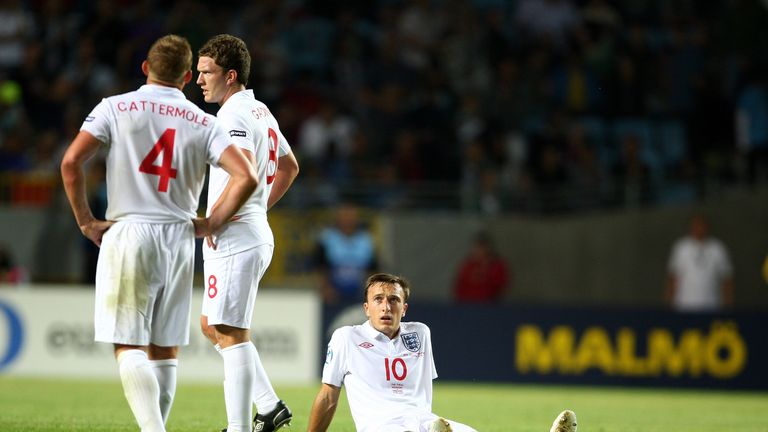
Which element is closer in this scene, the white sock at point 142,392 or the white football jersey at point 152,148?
the white sock at point 142,392

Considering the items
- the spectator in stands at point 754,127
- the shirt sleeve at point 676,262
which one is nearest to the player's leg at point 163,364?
the shirt sleeve at point 676,262

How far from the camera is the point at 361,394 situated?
7.10 metres

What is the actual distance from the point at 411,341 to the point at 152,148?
1.97 metres

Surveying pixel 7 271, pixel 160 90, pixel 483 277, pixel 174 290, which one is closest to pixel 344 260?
pixel 483 277

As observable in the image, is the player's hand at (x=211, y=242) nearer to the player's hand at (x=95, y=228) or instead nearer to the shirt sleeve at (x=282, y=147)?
the player's hand at (x=95, y=228)

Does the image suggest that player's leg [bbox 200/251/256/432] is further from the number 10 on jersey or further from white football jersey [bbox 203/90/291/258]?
the number 10 on jersey

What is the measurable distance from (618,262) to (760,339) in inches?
117

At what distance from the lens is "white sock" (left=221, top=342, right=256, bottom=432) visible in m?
6.86

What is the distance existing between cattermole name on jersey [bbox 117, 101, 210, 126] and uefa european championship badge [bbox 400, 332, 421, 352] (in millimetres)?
1790

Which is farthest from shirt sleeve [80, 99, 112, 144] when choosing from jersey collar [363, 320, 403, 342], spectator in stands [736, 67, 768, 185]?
spectator in stands [736, 67, 768, 185]

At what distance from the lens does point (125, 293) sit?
6.30 meters

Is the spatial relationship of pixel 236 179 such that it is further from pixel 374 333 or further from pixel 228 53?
pixel 374 333

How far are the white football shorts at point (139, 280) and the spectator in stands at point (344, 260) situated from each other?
923cm

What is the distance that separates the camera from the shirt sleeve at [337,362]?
23.3 feet
